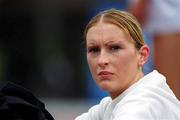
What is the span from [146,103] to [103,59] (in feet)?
0.93

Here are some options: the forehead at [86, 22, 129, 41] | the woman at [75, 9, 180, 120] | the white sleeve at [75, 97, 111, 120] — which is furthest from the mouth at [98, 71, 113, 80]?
the white sleeve at [75, 97, 111, 120]

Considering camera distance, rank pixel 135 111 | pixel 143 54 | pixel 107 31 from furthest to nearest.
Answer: pixel 143 54
pixel 107 31
pixel 135 111

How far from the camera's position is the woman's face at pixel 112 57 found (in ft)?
8.44

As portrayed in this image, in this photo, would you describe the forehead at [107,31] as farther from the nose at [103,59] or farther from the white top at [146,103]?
the white top at [146,103]

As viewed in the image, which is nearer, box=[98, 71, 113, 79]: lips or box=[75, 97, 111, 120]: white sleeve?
box=[98, 71, 113, 79]: lips

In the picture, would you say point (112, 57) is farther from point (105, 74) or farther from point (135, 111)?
point (135, 111)

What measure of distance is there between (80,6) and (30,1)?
914 mm

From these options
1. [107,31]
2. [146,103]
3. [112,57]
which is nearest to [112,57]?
[112,57]

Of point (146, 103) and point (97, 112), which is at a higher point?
point (146, 103)

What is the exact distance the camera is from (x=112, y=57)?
2.61 meters

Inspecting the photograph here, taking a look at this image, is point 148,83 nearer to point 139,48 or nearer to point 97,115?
point 139,48

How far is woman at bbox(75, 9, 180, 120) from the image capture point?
2.54 m

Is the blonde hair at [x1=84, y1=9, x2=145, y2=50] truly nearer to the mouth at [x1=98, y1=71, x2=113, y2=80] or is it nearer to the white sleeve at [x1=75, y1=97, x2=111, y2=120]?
the mouth at [x1=98, y1=71, x2=113, y2=80]

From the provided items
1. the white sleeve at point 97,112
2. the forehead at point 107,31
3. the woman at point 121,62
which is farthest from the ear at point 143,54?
the white sleeve at point 97,112
